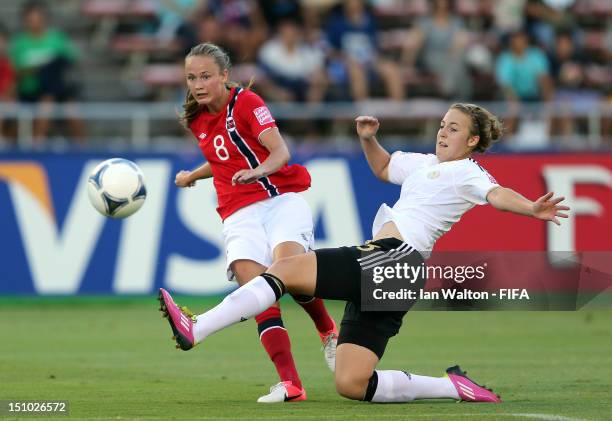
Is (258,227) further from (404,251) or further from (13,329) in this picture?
(13,329)

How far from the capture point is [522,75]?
18500 millimetres

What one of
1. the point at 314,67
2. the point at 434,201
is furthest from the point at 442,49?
the point at 434,201

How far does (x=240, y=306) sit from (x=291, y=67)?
10.9m

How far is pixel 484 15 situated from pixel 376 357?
1355 cm

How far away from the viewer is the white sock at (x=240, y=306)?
24.2 feet

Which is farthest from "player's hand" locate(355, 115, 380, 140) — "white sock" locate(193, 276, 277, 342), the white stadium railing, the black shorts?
the white stadium railing

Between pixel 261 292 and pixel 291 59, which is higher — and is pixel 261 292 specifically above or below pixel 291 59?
below

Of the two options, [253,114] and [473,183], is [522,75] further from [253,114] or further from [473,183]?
[473,183]

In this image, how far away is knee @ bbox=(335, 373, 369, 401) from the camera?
25.6 ft

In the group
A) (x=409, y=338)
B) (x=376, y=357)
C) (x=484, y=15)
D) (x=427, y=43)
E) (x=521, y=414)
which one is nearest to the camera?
(x=521, y=414)

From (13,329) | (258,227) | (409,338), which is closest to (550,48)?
(409,338)

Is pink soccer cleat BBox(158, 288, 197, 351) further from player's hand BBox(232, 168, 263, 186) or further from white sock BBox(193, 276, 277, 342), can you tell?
player's hand BBox(232, 168, 263, 186)

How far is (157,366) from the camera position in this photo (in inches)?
421

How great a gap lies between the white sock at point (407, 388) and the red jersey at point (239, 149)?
155cm
